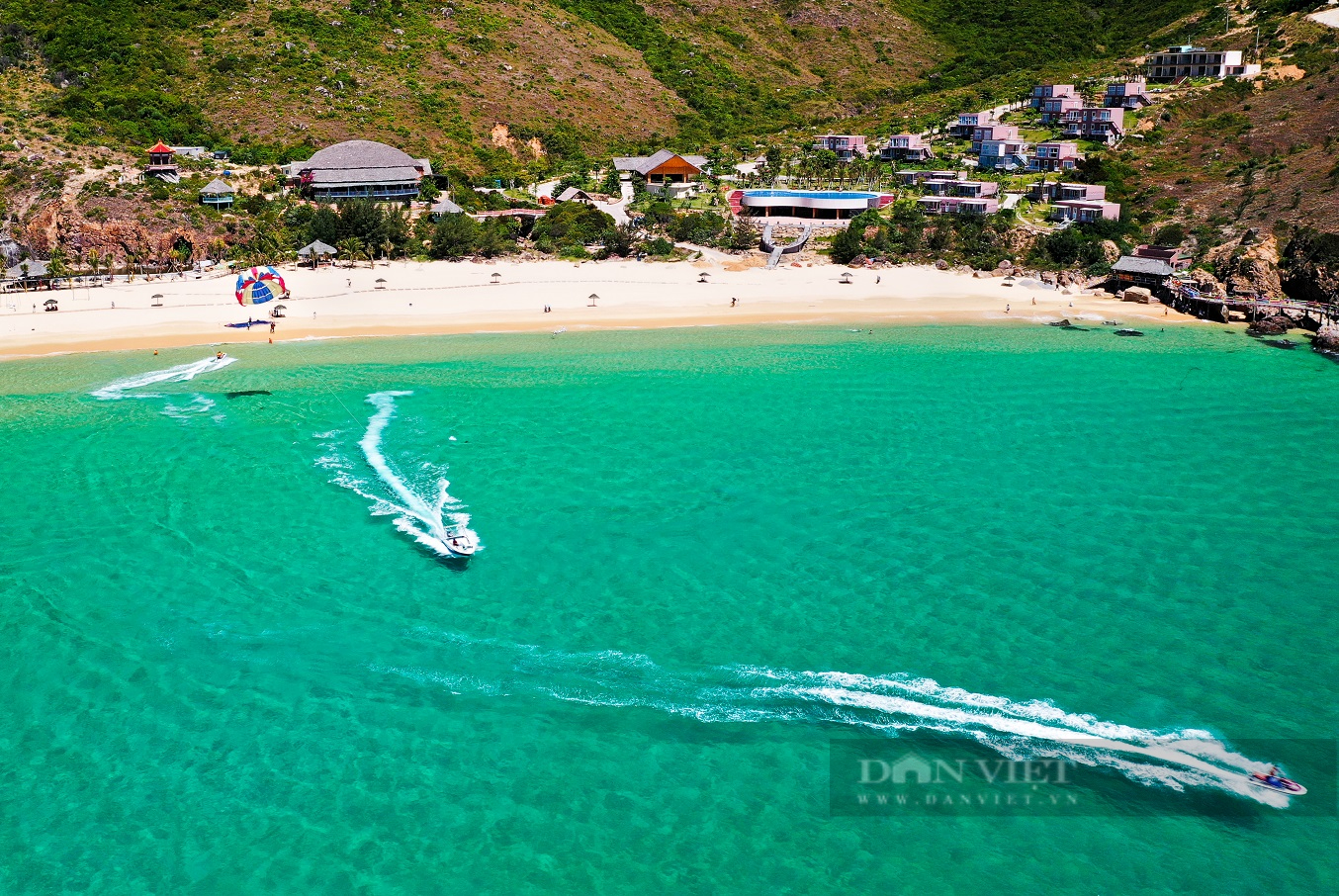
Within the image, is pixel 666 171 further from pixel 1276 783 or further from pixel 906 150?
pixel 1276 783

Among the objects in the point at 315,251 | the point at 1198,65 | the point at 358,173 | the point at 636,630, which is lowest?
the point at 636,630

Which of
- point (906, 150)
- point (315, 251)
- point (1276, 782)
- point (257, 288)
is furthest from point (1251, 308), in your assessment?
point (315, 251)

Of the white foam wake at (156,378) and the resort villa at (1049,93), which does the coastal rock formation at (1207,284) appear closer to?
the resort villa at (1049,93)

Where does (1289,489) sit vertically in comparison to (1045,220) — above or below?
below

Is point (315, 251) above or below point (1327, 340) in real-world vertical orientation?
above

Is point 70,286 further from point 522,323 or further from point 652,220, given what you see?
point 652,220

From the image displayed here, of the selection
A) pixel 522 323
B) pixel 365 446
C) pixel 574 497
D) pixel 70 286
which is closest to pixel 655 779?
pixel 574 497

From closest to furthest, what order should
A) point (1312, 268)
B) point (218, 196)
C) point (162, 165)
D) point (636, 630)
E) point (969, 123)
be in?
point (636, 630) → point (1312, 268) → point (218, 196) → point (162, 165) → point (969, 123)
